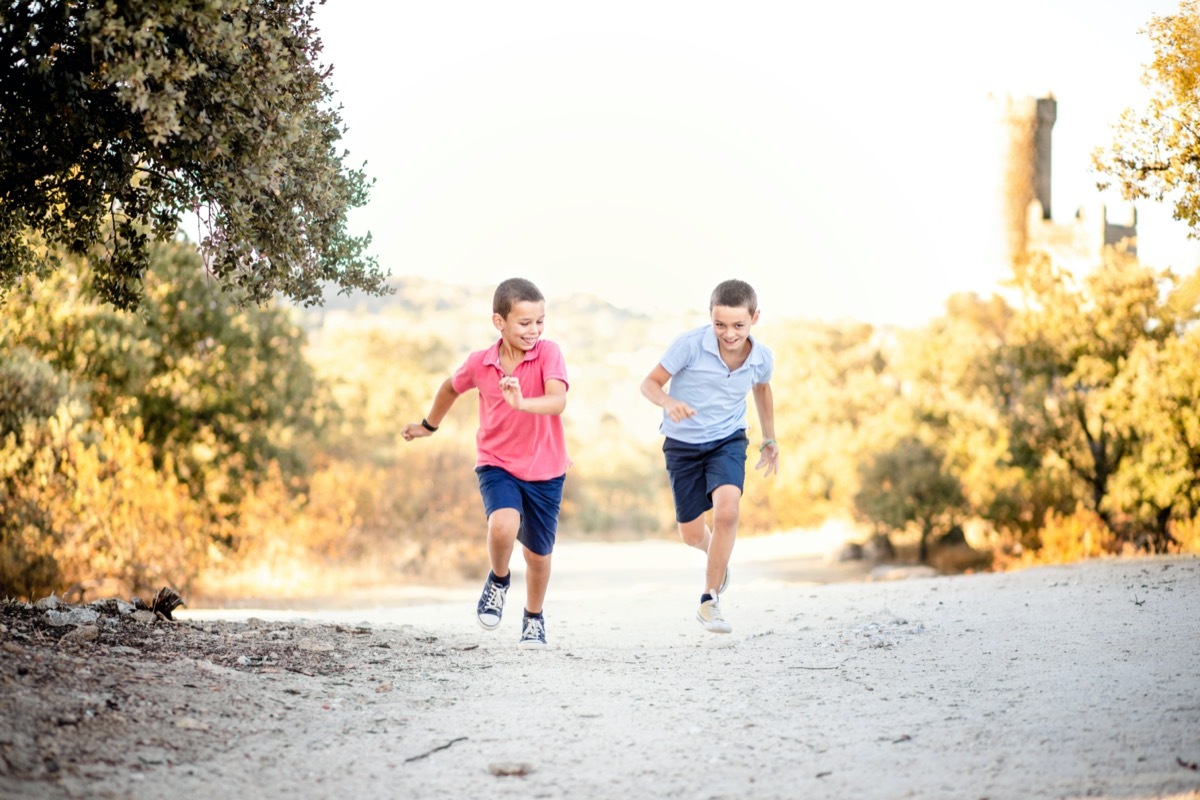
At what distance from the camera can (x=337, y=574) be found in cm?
1917

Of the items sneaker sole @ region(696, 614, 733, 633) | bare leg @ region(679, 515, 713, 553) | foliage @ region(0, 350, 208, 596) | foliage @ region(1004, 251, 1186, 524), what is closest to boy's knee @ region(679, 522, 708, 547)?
bare leg @ region(679, 515, 713, 553)

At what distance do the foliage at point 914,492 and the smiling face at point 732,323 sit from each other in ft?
63.6

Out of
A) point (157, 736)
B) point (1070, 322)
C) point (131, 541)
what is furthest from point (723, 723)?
point (1070, 322)

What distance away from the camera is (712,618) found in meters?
7.02

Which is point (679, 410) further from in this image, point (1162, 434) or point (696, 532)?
point (1162, 434)

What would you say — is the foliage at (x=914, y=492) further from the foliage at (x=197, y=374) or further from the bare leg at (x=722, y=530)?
the bare leg at (x=722, y=530)

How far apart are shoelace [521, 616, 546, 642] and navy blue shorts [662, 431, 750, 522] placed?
3.83 ft

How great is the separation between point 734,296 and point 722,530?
56.2 inches

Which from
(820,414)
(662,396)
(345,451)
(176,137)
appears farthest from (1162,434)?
(820,414)

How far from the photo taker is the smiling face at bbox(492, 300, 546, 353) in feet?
21.4

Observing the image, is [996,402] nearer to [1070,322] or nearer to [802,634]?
[1070,322]

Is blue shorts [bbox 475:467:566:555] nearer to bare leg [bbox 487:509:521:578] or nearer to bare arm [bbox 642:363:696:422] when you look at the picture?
bare leg [bbox 487:509:521:578]

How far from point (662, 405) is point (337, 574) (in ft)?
44.7

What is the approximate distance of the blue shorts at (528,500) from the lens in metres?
6.66
